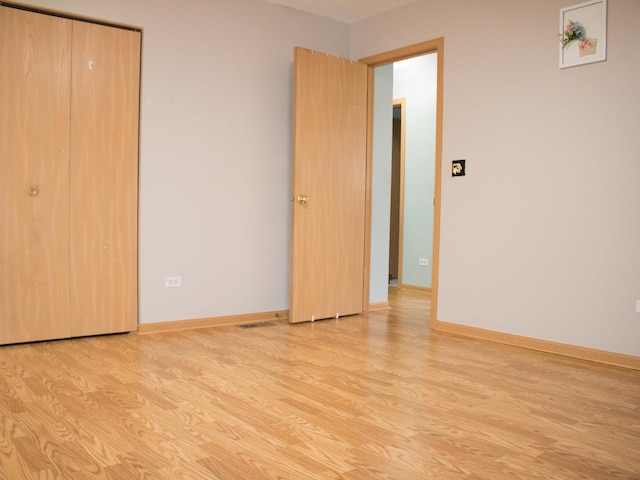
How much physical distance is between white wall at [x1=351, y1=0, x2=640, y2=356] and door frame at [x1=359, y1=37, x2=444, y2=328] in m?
0.06

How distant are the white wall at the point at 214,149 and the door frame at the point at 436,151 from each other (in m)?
0.61

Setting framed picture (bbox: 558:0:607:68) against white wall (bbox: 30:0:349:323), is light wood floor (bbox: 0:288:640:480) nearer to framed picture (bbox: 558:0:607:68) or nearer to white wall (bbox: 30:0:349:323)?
white wall (bbox: 30:0:349:323)

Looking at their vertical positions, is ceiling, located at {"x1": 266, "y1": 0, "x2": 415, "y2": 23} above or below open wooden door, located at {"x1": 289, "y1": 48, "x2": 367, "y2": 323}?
above

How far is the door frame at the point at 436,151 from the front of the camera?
175 inches

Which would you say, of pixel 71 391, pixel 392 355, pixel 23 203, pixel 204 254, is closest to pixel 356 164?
pixel 204 254

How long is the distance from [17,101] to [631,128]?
3758 millimetres

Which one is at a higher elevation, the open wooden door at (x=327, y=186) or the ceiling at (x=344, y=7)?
the ceiling at (x=344, y=7)

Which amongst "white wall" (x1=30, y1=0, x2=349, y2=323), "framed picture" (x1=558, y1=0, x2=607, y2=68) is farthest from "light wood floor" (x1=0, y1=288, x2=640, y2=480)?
"framed picture" (x1=558, y1=0, x2=607, y2=68)

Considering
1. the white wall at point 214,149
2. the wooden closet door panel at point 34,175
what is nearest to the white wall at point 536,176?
the white wall at point 214,149

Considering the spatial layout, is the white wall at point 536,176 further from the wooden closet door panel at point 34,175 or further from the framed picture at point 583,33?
the wooden closet door panel at point 34,175

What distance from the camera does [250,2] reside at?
4527 millimetres

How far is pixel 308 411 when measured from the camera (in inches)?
97.5

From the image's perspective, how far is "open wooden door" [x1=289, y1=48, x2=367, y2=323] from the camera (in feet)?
14.9

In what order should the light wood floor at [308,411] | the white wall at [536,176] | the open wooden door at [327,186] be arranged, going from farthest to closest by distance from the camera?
the open wooden door at [327,186], the white wall at [536,176], the light wood floor at [308,411]
